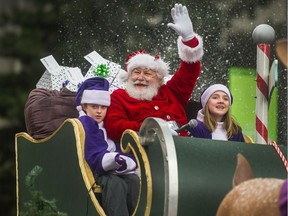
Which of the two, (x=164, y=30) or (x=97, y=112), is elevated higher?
(x=164, y=30)

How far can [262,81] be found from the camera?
12.0 feet

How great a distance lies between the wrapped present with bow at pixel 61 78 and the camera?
4508 mm

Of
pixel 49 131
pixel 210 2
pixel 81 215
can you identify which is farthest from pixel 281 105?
pixel 81 215

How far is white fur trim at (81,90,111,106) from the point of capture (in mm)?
3850

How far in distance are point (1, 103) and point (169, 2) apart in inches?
147

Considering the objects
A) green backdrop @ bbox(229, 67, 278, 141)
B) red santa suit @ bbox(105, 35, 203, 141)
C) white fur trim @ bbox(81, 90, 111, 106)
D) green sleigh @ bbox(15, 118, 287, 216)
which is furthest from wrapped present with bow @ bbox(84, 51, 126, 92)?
green sleigh @ bbox(15, 118, 287, 216)

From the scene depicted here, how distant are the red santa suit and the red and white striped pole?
37 centimetres

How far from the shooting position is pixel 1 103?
1.71 meters

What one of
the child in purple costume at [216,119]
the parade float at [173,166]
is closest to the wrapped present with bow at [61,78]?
the parade float at [173,166]

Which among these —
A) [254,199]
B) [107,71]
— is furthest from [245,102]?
[254,199]

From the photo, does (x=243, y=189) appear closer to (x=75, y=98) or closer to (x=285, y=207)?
(x=285, y=207)

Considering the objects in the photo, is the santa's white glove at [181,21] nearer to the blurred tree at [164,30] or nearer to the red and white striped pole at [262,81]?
the red and white striped pole at [262,81]

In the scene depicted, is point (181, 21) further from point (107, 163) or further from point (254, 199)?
point (254, 199)

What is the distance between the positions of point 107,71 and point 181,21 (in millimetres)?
718
